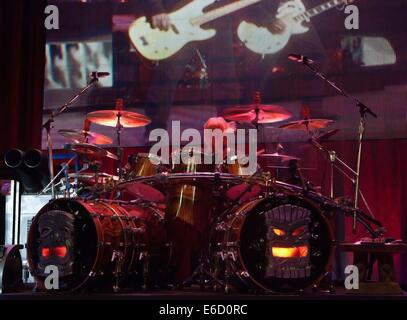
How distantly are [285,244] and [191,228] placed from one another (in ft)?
2.49

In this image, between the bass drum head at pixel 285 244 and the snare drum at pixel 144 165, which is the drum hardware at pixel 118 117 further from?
the bass drum head at pixel 285 244

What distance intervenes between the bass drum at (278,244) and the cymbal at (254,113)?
0.86 m

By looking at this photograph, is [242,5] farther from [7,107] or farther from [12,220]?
[12,220]

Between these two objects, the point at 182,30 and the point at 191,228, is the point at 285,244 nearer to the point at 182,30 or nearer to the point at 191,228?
the point at 191,228

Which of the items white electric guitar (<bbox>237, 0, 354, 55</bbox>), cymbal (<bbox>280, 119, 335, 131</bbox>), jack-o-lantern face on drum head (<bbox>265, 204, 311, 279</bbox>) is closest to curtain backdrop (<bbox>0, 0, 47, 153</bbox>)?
white electric guitar (<bbox>237, 0, 354, 55</bbox>)

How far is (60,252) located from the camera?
3436mm

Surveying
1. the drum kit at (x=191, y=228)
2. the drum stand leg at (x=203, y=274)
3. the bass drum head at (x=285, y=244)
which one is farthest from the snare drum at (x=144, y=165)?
the bass drum head at (x=285, y=244)

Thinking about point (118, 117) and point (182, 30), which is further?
point (182, 30)

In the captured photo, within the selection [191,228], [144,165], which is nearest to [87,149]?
[144,165]

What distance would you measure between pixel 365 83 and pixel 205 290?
7.52 ft

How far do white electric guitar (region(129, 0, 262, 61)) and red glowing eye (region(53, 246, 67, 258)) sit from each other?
224 centimetres

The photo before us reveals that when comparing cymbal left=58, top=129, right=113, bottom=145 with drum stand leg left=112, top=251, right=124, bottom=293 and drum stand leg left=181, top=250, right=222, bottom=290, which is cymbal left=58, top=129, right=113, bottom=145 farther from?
drum stand leg left=181, top=250, right=222, bottom=290

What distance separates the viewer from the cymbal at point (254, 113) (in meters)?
4.06

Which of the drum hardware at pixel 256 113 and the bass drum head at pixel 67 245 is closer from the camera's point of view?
the bass drum head at pixel 67 245
